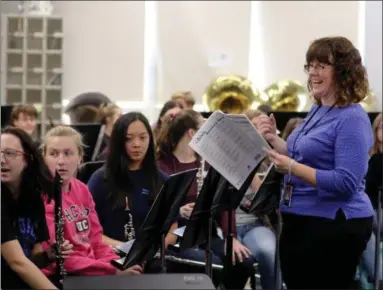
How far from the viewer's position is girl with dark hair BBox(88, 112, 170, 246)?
15.8 feet

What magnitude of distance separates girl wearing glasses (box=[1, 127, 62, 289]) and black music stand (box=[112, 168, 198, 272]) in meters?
0.33

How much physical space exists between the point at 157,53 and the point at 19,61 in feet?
5.75

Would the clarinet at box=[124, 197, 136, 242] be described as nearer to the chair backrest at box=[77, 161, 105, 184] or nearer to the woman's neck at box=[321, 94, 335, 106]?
the chair backrest at box=[77, 161, 105, 184]

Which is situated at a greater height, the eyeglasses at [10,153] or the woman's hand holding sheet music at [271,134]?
the woman's hand holding sheet music at [271,134]

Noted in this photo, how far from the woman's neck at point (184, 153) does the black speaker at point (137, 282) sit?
3.31 m

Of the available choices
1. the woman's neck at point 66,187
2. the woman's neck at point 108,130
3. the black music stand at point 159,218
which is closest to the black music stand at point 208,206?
the black music stand at point 159,218

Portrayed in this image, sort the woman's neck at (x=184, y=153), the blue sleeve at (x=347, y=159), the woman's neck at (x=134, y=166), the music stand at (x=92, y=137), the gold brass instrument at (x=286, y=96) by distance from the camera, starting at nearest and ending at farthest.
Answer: the blue sleeve at (x=347, y=159) → the woman's neck at (x=134, y=166) → the woman's neck at (x=184, y=153) → the music stand at (x=92, y=137) → the gold brass instrument at (x=286, y=96)

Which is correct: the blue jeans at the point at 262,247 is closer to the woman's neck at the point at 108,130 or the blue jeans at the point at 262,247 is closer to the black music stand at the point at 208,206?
the black music stand at the point at 208,206

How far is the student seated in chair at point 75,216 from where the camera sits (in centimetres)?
421

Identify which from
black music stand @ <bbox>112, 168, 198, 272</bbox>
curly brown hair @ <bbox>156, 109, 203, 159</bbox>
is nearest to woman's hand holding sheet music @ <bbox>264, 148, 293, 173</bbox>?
black music stand @ <bbox>112, 168, 198, 272</bbox>

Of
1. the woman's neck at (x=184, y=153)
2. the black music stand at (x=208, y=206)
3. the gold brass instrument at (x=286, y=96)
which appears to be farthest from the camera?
the gold brass instrument at (x=286, y=96)

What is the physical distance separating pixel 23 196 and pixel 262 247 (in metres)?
2.21

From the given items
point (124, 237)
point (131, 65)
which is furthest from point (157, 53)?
point (124, 237)

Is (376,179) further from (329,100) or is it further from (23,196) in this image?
(23,196)
